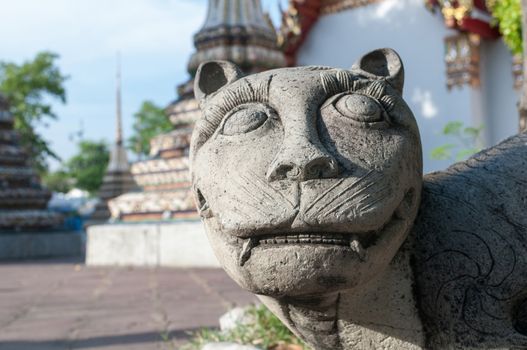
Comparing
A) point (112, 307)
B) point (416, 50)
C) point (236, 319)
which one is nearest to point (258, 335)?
point (236, 319)

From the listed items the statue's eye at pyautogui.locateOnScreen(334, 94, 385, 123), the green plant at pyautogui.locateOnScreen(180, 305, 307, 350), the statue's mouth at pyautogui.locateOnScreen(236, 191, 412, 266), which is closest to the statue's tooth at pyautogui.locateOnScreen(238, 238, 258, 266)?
the statue's mouth at pyautogui.locateOnScreen(236, 191, 412, 266)

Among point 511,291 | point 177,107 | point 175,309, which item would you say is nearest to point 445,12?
point 177,107

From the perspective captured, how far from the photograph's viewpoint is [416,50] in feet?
42.9

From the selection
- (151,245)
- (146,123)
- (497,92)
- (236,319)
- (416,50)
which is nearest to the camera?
(236,319)

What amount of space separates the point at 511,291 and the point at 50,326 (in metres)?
3.03

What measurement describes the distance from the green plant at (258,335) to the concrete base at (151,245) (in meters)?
3.75

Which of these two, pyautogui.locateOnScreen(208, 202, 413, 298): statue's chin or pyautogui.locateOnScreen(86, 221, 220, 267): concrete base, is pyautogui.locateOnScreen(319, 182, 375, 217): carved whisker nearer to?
pyautogui.locateOnScreen(208, 202, 413, 298): statue's chin

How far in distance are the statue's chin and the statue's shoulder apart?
24 cm

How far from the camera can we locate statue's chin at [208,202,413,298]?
165cm

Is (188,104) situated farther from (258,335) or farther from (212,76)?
(212,76)

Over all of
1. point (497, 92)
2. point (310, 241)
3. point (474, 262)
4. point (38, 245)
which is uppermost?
point (497, 92)

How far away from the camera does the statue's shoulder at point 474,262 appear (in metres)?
1.88

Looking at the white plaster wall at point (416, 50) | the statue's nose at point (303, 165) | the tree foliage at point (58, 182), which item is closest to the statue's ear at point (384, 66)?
the statue's nose at point (303, 165)

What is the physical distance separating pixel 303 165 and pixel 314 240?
192 mm
